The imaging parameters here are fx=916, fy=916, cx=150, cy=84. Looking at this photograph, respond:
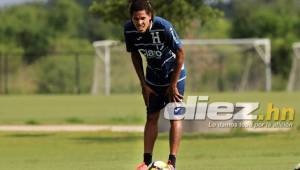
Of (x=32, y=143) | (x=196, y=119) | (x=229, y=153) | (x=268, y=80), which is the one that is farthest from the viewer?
(x=268, y=80)

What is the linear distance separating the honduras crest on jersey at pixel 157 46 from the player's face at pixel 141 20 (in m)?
0.13

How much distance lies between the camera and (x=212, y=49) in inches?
2581

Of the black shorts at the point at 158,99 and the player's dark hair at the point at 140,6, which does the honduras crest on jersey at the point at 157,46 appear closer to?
the black shorts at the point at 158,99

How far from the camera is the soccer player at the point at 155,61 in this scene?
11.6 metres

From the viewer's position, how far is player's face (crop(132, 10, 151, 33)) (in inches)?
451

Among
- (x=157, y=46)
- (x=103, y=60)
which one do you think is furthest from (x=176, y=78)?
(x=103, y=60)

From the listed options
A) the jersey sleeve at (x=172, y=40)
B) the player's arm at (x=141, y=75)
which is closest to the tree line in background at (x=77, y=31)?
the player's arm at (x=141, y=75)

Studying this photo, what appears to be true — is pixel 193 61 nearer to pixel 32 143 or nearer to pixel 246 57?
pixel 246 57

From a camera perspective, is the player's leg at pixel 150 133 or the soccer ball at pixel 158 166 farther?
the player's leg at pixel 150 133

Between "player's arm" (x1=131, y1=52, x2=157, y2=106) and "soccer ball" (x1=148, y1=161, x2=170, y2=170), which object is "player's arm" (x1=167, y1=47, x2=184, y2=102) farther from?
"soccer ball" (x1=148, y1=161, x2=170, y2=170)

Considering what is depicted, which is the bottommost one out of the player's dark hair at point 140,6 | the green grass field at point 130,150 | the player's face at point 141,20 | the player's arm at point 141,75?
the green grass field at point 130,150

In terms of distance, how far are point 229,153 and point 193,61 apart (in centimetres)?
4504

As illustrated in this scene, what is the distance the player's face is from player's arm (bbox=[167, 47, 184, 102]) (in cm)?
56

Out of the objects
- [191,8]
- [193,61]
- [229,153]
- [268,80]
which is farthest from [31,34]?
[229,153]
